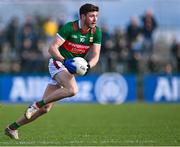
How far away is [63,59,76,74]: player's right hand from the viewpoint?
12.2 meters

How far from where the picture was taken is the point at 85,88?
2728cm

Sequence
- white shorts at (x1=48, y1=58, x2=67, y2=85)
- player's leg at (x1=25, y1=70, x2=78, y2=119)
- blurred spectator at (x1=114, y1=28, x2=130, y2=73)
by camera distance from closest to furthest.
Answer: player's leg at (x1=25, y1=70, x2=78, y2=119)
white shorts at (x1=48, y1=58, x2=67, y2=85)
blurred spectator at (x1=114, y1=28, x2=130, y2=73)

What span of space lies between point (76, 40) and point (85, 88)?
1459cm

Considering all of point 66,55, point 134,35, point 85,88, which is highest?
point 66,55

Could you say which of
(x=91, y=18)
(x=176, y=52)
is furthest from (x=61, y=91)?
(x=176, y=52)

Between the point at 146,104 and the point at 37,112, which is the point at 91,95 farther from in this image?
the point at 37,112

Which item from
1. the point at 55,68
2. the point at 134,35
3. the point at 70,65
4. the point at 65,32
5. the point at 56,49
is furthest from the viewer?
the point at 134,35

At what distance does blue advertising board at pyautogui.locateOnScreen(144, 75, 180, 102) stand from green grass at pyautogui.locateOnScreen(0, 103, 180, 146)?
16.3ft

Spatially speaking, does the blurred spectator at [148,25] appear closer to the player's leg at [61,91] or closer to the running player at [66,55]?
the running player at [66,55]

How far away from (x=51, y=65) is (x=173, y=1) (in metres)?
15.4

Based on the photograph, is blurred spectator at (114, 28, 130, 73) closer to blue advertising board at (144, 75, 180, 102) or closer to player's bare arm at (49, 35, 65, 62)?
blue advertising board at (144, 75, 180, 102)

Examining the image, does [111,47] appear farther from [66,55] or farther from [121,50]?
[66,55]

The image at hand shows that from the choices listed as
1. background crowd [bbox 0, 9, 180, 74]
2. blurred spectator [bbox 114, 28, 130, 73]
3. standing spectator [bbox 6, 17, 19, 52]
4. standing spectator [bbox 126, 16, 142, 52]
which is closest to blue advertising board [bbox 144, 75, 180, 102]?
background crowd [bbox 0, 9, 180, 74]

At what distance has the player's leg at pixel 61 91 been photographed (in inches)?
479
